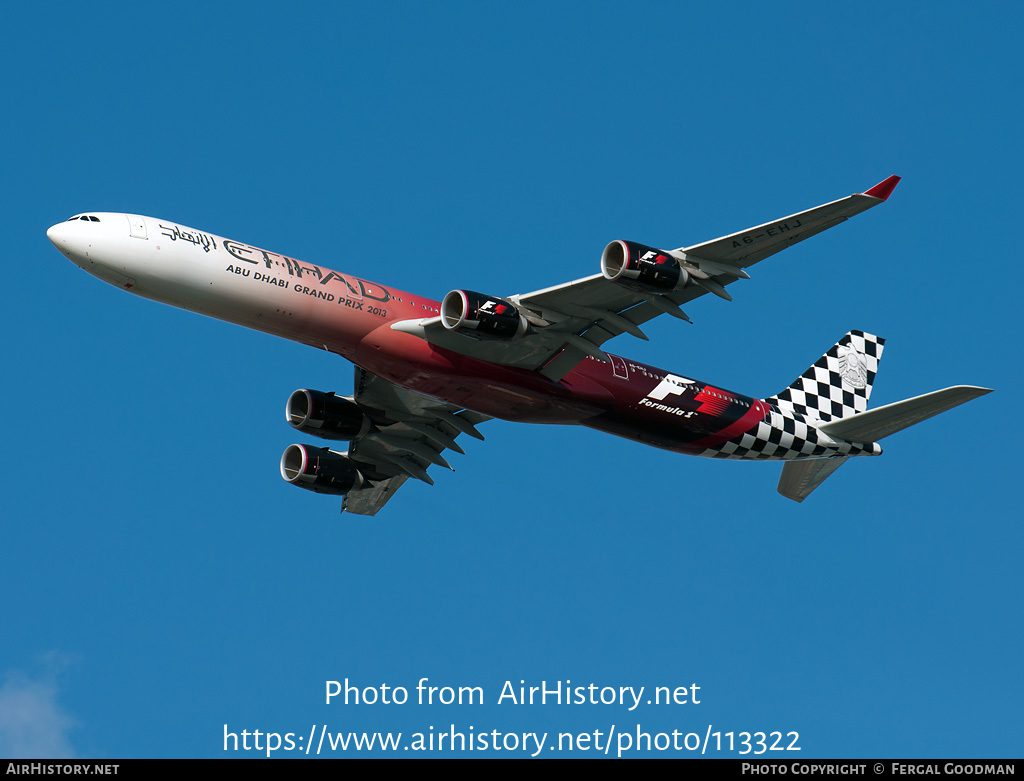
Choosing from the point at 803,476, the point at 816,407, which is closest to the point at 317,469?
the point at 803,476

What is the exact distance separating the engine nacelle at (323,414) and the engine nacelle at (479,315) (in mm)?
9778

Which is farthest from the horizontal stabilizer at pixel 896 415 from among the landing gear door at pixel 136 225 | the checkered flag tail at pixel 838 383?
the landing gear door at pixel 136 225

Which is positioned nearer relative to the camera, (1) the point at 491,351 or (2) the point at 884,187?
(2) the point at 884,187

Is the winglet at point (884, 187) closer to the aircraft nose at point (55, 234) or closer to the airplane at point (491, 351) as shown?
the airplane at point (491, 351)

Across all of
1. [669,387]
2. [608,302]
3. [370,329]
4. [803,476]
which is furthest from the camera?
[803,476]

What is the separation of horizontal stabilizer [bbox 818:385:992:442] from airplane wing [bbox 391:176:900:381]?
825 cm

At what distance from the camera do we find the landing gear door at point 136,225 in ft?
132

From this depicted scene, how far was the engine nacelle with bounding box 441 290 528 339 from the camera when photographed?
41.0 m

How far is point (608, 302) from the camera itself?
140 feet

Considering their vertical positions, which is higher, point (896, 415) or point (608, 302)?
point (608, 302)

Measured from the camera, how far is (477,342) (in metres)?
43.0

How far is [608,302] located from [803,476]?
591 inches

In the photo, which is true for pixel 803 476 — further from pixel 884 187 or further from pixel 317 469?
pixel 317 469

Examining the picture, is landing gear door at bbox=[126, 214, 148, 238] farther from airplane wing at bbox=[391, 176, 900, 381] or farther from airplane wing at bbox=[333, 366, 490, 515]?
airplane wing at bbox=[333, 366, 490, 515]
